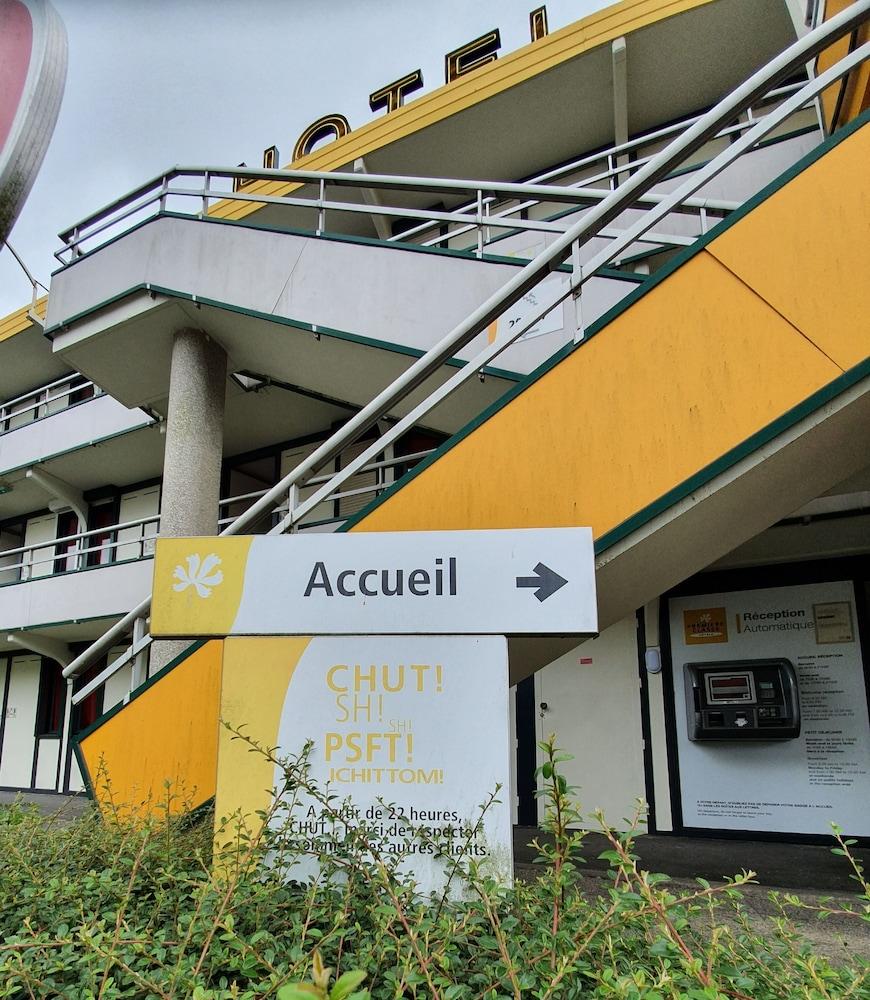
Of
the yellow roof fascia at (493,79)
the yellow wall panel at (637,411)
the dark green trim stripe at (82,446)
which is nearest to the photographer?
the yellow wall panel at (637,411)

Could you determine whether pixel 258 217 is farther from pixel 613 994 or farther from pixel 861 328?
pixel 613 994

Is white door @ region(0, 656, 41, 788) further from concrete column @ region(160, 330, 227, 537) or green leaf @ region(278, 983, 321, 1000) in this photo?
green leaf @ region(278, 983, 321, 1000)

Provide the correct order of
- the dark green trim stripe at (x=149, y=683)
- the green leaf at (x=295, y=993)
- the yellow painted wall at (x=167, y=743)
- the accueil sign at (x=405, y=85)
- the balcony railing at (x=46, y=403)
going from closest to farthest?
1. the green leaf at (x=295, y=993)
2. the yellow painted wall at (x=167, y=743)
3. the dark green trim stripe at (x=149, y=683)
4. the accueil sign at (x=405, y=85)
5. the balcony railing at (x=46, y=403)

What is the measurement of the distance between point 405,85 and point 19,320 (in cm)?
840

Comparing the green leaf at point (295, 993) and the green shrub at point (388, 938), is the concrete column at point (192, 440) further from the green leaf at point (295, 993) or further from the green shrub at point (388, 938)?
the green leaf at point (295, 993)

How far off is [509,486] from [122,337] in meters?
6.13

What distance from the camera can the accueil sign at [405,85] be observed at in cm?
968

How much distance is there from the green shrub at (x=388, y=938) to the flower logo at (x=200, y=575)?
85cm

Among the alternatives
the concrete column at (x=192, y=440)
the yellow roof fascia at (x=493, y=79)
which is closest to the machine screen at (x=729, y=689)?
the concrete column at (x=192, y=440)

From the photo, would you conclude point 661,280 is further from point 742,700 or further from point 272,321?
point 742,700

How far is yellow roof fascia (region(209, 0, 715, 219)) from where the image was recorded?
7848mm

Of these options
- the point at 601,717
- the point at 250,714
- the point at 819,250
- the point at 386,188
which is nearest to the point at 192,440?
the point at 386,188

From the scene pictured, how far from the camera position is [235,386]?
9.12 metres

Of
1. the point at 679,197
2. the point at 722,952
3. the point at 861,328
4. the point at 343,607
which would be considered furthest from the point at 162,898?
the point at 679,197
